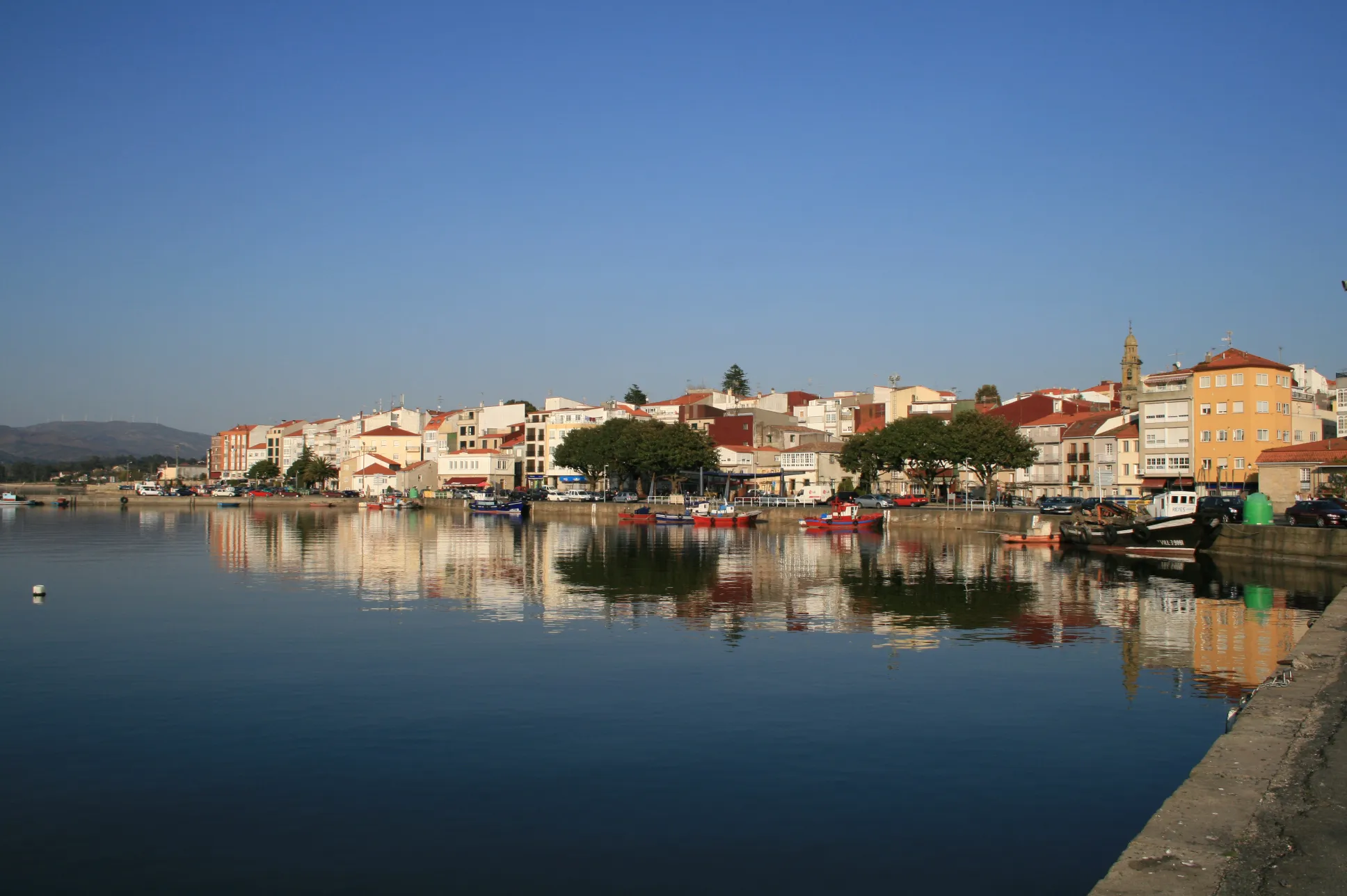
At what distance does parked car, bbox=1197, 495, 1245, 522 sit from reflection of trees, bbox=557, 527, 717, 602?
20931mm

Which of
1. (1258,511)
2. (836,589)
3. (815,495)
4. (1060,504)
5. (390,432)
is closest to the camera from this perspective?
(836,589)

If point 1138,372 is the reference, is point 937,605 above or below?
below

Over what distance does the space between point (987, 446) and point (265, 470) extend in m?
125

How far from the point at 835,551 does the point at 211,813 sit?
42587mm

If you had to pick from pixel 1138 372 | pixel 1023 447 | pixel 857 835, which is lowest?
pixel 857 835

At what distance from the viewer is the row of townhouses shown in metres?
68.7

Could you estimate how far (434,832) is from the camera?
1173cm

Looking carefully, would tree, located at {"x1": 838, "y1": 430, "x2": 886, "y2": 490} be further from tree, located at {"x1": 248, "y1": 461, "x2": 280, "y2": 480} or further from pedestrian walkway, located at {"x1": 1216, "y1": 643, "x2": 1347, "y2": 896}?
tree, located at {"x1": 248, "y1": 461, "x2": 280, "y2": 480}

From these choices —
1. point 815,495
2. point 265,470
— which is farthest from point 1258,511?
point 265,470

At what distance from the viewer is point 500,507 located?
95.2 meters

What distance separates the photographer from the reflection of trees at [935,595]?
28.0m

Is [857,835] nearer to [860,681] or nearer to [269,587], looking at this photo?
[860,681]

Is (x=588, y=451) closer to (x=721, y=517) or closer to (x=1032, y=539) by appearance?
(x=721, y=517)

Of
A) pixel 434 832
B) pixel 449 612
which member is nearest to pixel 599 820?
pixel 434 832
